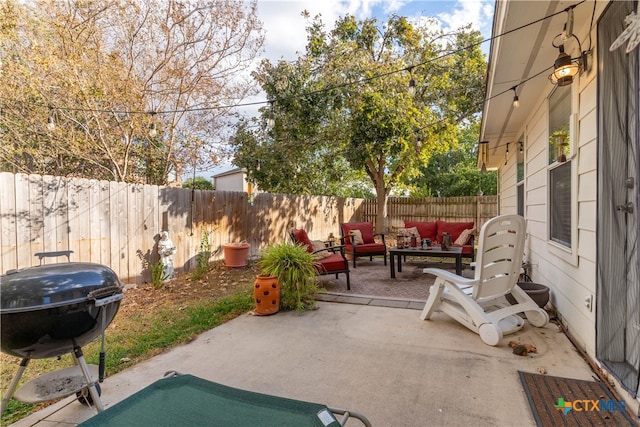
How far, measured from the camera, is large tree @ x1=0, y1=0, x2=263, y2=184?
538cm

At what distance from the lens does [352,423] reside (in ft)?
6.04

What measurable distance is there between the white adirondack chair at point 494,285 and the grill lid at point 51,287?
290 centimetres

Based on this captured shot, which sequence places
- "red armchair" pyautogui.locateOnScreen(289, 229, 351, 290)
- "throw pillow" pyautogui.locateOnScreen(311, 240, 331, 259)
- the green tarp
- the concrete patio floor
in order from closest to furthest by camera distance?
the green tarp
the concrete patio floor
"red armchair" pyautogui.locateOnScreen(289, 229, 351, 290)
"throw pillow" pyautogui.locateOnScreen(311, 240, 331, 259)

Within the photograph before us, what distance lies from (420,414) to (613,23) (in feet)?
9.42

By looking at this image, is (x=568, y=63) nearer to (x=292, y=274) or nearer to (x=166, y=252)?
(x=292, y=274)

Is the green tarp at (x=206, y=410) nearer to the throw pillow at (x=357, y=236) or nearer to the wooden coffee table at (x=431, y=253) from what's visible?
the wooden coffee table at (x=431, y=253)

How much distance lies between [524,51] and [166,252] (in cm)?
547

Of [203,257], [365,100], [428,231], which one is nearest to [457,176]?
[365,100]

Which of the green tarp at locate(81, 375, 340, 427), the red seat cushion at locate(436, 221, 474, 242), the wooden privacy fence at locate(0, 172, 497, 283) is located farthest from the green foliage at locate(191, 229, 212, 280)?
the red seat cushion at locate(436, 221, 474, 242)

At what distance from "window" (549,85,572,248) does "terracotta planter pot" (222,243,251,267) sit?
16.9ft

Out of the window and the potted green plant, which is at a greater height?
the window

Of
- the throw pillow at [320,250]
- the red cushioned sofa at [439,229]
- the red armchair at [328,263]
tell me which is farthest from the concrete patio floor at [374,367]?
the red cushioned sofa at [439,229]

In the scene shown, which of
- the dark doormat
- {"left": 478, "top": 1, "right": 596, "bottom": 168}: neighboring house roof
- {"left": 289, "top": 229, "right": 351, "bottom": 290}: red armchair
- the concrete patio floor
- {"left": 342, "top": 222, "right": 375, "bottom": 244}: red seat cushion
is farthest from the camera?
{"left": 342, "top": 222, "right": 375, "bottom": 244}: red seat cushion

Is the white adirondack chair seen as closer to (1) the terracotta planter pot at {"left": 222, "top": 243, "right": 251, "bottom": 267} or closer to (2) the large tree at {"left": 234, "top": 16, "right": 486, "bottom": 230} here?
(1) the terracotta planter pot at {"left": 222, "top": 243, "right": 251, "bottom": 267}
